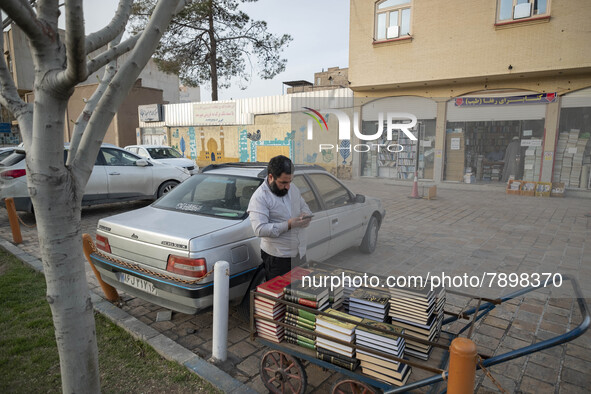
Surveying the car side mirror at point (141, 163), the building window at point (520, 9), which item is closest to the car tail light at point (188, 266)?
the car side mirror at point (141, 163)

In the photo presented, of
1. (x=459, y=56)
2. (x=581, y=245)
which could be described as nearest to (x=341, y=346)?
(x=581, y=245)

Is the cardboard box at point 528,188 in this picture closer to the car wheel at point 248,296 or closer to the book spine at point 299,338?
the car wheel at point 248,296

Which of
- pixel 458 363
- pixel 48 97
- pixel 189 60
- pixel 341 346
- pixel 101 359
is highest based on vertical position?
pixel 189 60

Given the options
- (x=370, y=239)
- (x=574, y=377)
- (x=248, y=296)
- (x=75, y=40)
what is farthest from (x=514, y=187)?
(x=75, y=40)

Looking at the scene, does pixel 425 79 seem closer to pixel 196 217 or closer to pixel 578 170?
pixel 578 170

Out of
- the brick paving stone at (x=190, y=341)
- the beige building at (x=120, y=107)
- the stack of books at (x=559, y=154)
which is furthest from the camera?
the beige building at (x=120, y=107)

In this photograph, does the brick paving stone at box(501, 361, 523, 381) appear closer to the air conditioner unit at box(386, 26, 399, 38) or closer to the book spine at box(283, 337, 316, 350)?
the book spine at box(283, 337, 316, 350)

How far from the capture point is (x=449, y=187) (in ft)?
49.3

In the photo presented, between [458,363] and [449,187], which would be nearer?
[458,363]

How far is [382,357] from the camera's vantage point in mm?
2252

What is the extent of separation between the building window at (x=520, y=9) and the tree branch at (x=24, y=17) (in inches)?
577

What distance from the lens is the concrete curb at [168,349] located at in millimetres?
2820

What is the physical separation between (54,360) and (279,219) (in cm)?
226

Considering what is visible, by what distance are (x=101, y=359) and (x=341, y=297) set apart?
2121mm
